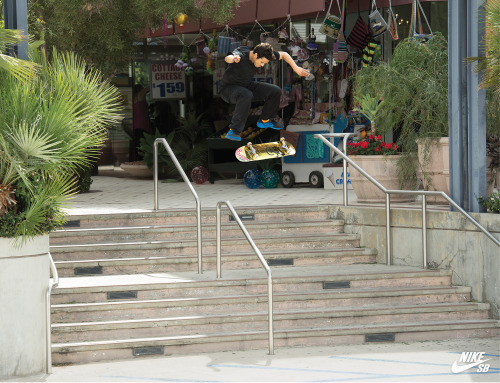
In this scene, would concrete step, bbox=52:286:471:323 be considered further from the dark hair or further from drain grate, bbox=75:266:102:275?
the dark hair

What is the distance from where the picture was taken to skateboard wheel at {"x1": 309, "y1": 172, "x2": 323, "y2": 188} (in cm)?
1584

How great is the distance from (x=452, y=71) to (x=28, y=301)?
5.53 meters

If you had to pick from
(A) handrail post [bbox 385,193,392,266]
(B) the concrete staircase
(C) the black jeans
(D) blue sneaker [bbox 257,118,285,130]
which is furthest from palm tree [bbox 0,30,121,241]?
(A) handrail post [bbox 385,193,392,266]

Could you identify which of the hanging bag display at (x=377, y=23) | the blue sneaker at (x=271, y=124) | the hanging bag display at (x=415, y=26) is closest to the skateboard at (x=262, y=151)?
the blue sneaker at (x=271, y=124)

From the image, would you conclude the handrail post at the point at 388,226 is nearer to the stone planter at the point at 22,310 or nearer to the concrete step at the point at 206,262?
the concrete step at the point at 206,262

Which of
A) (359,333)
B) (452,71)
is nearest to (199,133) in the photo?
(452,71)

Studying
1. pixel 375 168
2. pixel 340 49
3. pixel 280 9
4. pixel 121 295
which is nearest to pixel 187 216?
pixel 121 295

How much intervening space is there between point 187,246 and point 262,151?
90.1 inches

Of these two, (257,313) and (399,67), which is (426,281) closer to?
(257,313)

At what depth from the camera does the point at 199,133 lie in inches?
733

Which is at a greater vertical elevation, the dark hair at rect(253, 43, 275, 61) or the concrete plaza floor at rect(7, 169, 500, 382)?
the dark hair at rect(253, 43, 275, 61)

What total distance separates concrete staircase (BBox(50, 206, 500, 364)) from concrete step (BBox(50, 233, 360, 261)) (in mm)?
12

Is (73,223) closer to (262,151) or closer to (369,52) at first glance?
(262,151)

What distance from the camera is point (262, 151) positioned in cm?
1261
